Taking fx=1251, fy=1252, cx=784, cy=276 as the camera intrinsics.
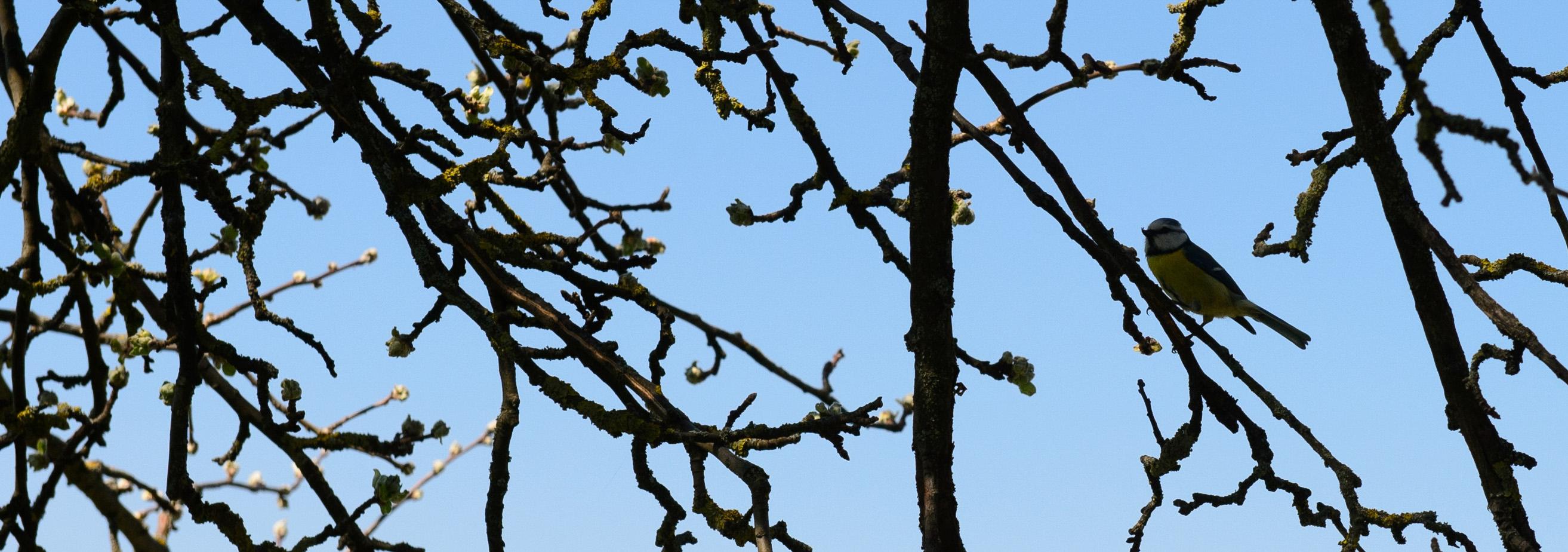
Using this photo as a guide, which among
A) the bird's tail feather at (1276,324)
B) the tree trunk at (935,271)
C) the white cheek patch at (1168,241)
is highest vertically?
the white cheek patch at (1168,241)

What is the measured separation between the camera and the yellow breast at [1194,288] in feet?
23.4

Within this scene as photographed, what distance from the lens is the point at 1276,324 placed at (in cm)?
711

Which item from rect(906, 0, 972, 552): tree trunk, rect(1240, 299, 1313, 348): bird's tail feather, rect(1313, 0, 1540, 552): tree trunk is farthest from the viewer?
rect(1240, 299, 1313, 348): bird's tail feather

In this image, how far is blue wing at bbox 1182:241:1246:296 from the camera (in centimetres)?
722

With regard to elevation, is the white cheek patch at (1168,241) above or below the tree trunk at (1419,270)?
above

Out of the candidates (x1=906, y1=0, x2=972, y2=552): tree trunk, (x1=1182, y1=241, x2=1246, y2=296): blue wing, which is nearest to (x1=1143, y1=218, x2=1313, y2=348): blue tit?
(x1=1182, y1=241, x2=1246, y2=296): blue wing

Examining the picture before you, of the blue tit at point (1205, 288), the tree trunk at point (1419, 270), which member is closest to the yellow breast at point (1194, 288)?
the blue tit at point (1205, 288)

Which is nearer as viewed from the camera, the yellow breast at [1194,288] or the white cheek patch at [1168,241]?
the yellow breast at [1194,288]

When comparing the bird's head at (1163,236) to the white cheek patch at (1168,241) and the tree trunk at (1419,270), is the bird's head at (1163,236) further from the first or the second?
the tree trunk at (1419,270)

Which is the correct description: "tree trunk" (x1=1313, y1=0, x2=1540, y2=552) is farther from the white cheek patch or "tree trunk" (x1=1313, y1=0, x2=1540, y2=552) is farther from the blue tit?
the white cheek patch

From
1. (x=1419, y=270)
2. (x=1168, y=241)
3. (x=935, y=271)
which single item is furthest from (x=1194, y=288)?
(x=935, y=271)

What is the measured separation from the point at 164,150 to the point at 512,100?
0.74m

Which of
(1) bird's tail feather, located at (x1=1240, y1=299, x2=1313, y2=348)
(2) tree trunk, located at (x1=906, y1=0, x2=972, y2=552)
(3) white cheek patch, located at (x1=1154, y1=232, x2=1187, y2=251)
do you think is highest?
(3) white cheek patch, located at (x1=1154, y1=232, x2=1187, y2=251)

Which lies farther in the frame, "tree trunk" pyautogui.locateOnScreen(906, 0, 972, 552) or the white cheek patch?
the white cheek patch
